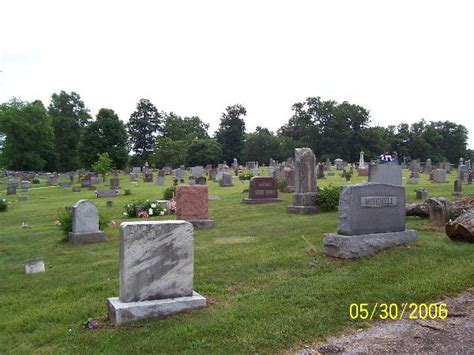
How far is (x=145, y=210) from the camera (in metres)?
17.3

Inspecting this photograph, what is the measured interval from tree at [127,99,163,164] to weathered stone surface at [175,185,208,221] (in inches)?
3004

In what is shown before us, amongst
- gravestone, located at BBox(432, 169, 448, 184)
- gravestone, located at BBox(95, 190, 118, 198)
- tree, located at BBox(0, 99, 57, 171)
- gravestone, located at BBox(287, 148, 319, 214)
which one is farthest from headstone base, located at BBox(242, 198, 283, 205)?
tree, located at BBox(0, 99, 57, 171)

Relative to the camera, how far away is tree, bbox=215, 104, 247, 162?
9062 centimetres

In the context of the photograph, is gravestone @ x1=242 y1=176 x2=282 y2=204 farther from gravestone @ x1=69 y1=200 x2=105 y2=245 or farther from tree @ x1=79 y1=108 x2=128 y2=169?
tree @ x1=79 y1=108 x2=128 y2=169

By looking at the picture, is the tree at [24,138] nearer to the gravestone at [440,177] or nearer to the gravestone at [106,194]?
the gravestone at [106,194]

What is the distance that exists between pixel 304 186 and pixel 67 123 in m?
74.7

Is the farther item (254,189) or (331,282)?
(254,189)

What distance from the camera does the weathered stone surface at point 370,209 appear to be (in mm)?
8328

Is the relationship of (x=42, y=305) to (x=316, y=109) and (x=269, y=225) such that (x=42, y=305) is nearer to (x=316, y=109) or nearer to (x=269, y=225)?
(x=269, y=225)

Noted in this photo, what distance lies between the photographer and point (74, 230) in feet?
41.6

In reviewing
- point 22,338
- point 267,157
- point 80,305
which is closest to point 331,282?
point 80,305

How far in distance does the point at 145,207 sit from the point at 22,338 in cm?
1184

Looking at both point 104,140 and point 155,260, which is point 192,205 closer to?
point 155,260

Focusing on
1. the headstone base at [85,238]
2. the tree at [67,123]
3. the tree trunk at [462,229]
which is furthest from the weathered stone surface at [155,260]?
the tree at [67,123]
